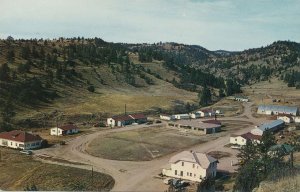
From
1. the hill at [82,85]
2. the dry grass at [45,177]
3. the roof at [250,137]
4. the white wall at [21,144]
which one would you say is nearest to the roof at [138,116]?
the hill at [82,85]

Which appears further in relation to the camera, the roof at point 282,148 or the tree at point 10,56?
the tree at point 10,56

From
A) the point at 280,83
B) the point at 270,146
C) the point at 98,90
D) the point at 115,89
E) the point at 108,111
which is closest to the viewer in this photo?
the point at 270,146

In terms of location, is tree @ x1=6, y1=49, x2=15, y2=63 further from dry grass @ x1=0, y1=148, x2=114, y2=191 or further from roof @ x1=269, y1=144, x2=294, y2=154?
roof @ x1=269, y1=144, x2=294, y2=154


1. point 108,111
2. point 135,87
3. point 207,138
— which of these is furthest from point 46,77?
point 207,138

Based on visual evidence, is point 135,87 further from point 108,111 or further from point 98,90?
point 108,111

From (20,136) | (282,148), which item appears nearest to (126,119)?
(20,136)

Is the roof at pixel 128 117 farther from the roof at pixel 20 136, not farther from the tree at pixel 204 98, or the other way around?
the tree at pixel 204 98
